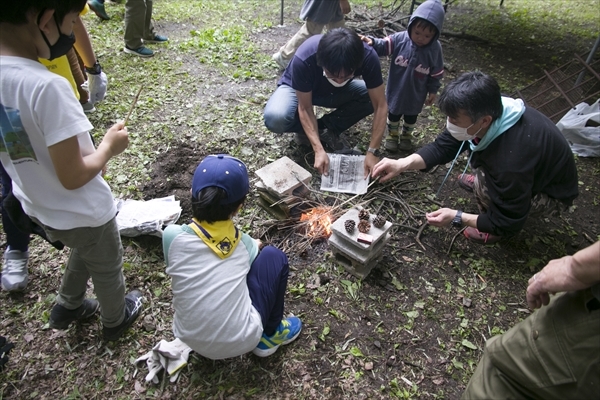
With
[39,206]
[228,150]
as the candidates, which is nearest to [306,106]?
[228,150]

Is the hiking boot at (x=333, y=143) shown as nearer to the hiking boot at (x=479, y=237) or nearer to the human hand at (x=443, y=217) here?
the human hand at (x=443, y=217)

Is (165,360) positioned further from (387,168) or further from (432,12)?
(432,12)

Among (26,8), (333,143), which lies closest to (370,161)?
(333,143)

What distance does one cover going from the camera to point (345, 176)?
3.86m

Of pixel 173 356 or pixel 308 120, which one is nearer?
pixel 173 356

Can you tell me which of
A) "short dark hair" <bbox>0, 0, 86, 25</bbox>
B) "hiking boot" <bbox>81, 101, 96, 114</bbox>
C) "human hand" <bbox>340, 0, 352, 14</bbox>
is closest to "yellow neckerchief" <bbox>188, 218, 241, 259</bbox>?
"short dark hair" <bbox>0, 0, 86, 25</bbox>

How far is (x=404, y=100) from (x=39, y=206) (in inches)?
142

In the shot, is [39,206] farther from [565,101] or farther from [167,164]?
[565,101]

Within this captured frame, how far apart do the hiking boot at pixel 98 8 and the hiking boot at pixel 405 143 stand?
19.4 ft

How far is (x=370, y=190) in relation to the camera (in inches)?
151

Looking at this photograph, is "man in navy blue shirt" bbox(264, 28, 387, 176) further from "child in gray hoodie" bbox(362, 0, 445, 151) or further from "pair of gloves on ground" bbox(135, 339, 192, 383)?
"pair of gloves on ground" bbox(135, 339, 192, 383)

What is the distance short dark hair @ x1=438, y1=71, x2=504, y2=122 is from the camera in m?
2.76

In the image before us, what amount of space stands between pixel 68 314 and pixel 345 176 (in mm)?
2632

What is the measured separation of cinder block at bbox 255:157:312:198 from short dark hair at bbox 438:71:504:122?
1.35 metres
